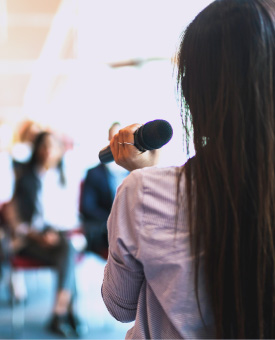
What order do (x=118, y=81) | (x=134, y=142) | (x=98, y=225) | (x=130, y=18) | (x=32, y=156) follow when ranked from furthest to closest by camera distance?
(x=118, y=81) → (x=130, y=18) → (x=32, y=156) → (x=98, y=225) → (x=134, y=142)

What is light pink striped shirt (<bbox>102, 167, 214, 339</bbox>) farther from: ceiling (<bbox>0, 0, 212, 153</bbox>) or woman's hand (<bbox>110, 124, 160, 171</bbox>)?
ceiling (<bbox>0, 0, 212, 153</bbox>)

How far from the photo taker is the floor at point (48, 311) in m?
3.29

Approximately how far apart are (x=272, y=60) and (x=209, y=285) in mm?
329

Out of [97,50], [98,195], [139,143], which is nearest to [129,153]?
[139,143]

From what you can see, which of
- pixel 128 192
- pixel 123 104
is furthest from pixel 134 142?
pixel 123 104

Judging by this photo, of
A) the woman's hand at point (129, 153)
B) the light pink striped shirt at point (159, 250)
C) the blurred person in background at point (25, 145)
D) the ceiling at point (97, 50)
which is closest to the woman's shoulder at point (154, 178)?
the light pink striped shirt at point (159, 250)

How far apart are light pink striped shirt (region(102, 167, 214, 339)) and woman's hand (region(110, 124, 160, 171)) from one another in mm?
129

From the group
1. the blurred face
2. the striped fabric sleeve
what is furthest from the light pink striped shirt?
the blurred face

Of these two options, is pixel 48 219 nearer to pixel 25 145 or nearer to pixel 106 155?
pixel 25 145

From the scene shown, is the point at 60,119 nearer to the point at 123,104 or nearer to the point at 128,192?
the point at 123,104

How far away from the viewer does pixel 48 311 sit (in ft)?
12.7

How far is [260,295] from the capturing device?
0.75m

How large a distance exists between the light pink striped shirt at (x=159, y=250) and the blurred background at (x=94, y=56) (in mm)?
3754

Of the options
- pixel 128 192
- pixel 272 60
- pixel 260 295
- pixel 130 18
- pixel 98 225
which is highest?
pixel 130 18
